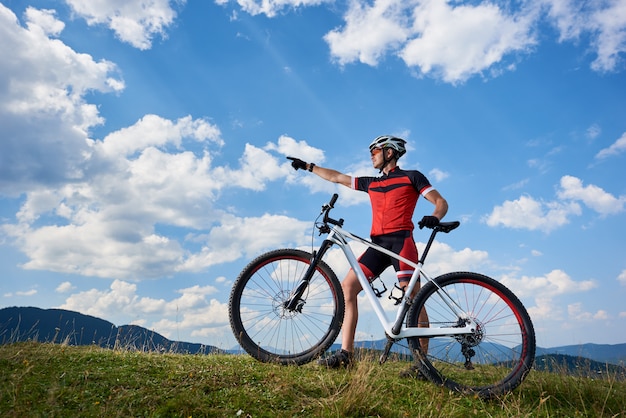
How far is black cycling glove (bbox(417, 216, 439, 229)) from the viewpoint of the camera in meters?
5.58

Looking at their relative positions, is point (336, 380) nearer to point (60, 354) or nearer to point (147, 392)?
point (147, 392)

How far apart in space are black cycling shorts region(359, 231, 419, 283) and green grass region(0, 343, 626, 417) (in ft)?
3.60

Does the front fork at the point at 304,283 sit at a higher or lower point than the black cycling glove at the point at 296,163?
lower

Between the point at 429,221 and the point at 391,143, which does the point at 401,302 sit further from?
the point at 391,143

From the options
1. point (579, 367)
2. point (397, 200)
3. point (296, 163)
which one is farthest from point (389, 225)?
point (579, 367)

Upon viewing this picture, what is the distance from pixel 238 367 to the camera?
18.5 ft

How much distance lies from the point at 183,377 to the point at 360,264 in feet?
7.75

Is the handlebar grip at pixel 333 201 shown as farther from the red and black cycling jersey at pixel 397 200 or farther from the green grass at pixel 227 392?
the green grass at pixel 227 392

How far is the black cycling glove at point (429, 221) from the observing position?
5578 millimetres

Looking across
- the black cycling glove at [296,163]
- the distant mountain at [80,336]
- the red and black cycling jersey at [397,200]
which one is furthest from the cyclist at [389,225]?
the distant mountain at [80,336]

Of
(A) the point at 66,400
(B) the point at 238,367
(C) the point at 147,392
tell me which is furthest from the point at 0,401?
(B) the point at 238,367

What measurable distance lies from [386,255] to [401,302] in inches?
25.6

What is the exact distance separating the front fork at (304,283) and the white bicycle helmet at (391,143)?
151cm

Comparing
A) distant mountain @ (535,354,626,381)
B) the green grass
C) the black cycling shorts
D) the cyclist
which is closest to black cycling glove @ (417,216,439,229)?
the cyclist
